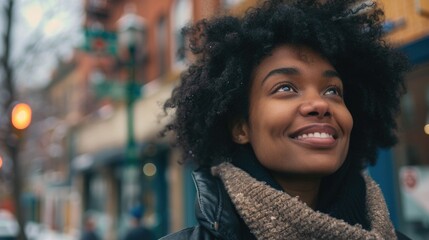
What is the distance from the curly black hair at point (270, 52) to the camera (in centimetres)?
189

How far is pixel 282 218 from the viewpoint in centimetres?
167

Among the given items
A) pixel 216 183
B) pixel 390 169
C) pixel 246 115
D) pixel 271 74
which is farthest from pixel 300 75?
pixel 390 169

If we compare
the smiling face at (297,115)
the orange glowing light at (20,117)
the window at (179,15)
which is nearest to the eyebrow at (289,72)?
the smiling face at (297,115)

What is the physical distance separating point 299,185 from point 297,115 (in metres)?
0.27

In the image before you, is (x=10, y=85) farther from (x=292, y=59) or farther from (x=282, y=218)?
(x=282, y=218)

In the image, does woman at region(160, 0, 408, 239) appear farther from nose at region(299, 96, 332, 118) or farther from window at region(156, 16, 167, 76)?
window at region(156, 16, 167, 76)

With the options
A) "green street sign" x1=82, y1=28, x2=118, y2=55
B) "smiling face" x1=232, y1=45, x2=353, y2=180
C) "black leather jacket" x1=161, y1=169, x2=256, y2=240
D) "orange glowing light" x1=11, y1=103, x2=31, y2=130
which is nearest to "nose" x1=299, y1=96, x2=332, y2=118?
"smiling face" x1=232, y1=45, x2=353, y2=180

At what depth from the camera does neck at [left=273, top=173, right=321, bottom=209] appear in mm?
1812

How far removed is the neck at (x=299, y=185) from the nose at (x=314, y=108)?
9.3 inches

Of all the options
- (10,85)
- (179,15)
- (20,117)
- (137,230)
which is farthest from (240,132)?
(179,15)

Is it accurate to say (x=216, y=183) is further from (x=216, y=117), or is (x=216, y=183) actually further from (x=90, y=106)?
(x=90, y=106)

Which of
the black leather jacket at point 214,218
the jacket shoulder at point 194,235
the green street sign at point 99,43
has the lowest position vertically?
the jacket shoulder at point 194,235

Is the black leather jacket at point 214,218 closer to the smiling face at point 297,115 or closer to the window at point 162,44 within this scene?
the smiling face at point 297,115

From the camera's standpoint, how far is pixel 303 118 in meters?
1.75
